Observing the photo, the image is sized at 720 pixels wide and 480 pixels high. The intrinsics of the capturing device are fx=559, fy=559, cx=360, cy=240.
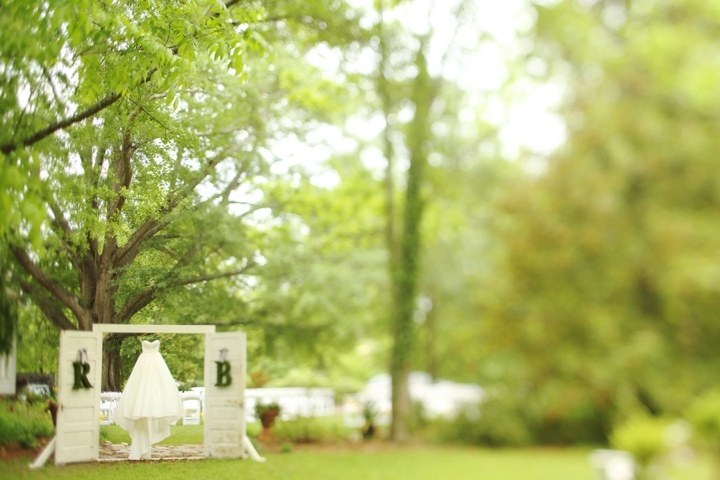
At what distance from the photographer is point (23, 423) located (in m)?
2.91

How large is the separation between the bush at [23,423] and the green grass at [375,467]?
12cm

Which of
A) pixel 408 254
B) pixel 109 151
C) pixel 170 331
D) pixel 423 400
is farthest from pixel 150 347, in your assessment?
pixel 423 400

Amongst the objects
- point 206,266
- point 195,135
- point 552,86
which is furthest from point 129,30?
point 552,86

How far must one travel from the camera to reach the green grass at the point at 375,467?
2.90 meters

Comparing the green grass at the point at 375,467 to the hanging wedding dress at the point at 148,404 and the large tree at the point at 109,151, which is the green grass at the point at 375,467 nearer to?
the hanging wedding dress at the point at 148,404

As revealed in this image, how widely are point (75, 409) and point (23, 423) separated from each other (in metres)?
0.30

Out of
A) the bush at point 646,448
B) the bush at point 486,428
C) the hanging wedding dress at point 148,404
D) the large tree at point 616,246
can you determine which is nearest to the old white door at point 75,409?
the hanging wedding dress at point 148,404

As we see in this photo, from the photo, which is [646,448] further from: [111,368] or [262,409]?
[111,368]

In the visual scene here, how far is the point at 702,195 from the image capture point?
14703 mm

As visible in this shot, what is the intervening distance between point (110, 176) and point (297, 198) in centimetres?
193

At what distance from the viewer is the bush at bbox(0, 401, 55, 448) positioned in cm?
288

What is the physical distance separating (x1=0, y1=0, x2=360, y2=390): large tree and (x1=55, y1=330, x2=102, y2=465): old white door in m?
0.07

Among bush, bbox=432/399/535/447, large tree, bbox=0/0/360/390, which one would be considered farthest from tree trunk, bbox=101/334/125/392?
bush, bbox=432/399/535/447

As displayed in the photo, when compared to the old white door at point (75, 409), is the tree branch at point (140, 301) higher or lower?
higher
